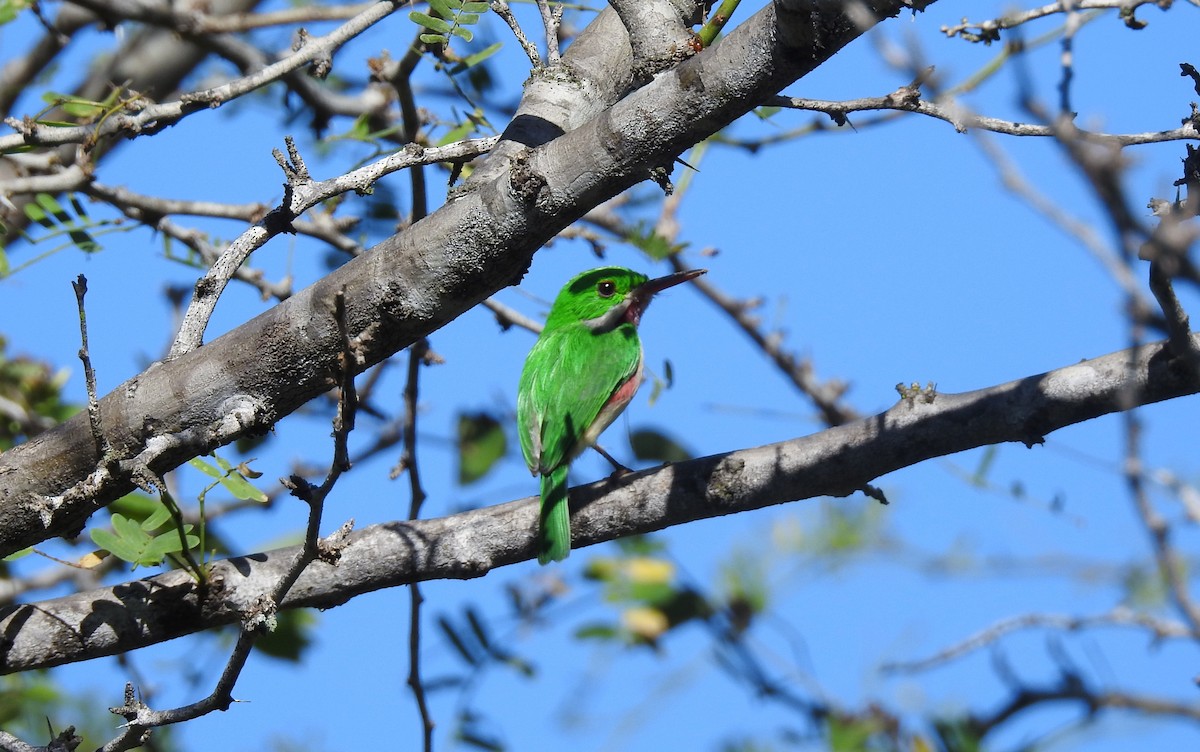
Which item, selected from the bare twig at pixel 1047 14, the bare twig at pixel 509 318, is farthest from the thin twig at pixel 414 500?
the bare twig at pixel 1047 14

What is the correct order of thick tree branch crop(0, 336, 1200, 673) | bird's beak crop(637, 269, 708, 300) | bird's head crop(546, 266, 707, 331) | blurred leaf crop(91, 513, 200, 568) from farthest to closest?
bird's head crop(546, 266, 707, 331), bird's beak crop(637, 269, 708, 300), blurred leaf crop(91, 513, 200, 568), thick tree branch crop(0, 336, 1200, 673)

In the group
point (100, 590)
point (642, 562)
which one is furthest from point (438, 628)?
point (100, 590)

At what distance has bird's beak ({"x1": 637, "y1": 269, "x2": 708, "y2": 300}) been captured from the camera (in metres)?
5.16

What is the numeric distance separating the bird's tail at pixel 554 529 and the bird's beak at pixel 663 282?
1.80 m

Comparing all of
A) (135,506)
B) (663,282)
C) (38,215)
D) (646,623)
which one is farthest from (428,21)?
(646,623)

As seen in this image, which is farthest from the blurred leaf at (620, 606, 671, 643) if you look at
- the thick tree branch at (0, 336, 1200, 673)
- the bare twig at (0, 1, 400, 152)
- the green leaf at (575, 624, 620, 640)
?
the bare twig at (0, 1, 400, 152)

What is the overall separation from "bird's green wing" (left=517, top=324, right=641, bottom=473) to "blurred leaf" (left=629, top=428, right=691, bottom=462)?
266mm

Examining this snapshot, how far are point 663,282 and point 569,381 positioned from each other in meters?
0.79

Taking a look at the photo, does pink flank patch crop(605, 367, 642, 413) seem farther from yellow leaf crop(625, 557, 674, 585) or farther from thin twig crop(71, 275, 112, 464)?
thin twig crop(71, 275, 112, 464)

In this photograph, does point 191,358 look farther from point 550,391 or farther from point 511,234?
point 550,391

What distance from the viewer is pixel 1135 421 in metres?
1.41

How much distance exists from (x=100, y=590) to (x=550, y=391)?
2.31 metres

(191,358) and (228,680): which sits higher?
(191,358)

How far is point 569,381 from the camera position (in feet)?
16.6
